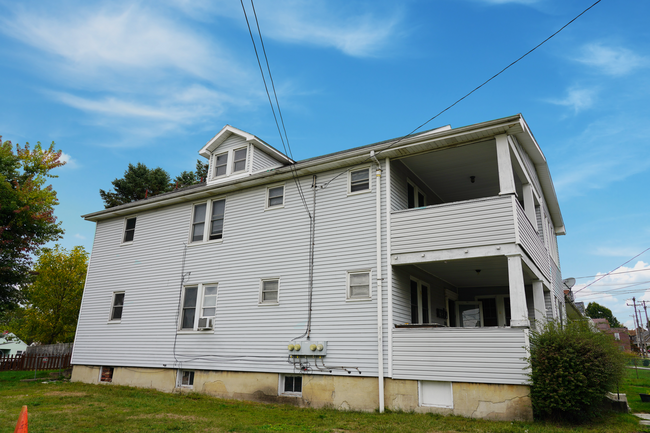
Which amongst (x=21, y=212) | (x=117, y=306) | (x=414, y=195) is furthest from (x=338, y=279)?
(x=21, y=212)

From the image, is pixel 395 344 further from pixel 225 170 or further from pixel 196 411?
pixel 225 170

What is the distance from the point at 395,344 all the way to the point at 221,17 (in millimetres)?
8973

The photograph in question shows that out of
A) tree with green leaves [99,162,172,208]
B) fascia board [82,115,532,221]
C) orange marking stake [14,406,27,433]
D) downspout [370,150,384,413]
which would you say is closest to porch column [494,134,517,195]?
fascia board [82,115,532,221]

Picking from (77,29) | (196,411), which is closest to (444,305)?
(196,411)

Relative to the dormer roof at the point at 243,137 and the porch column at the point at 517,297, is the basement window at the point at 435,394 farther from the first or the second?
the dormer roof at the point at 243,137

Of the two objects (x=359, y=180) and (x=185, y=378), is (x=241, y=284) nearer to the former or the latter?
(x=185, y=378)

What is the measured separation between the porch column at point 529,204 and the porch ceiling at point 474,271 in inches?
61.9

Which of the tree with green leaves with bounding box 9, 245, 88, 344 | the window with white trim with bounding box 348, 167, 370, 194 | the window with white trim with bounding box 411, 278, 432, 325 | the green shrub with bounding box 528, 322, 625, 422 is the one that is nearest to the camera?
the green shrub with bounding box 528, 322, 625, 422

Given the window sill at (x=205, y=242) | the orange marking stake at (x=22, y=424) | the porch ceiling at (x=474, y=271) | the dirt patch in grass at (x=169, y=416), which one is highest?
the window sill at (x=205, y=242)

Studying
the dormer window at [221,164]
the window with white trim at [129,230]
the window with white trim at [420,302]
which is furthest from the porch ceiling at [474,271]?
the window with white trim at [129,230]

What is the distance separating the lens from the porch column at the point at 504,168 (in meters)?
10.5

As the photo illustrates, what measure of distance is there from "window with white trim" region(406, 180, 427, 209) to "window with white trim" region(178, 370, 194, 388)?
29.6 feet

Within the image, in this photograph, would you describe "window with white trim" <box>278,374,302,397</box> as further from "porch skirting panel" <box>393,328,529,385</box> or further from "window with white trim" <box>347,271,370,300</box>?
"porch skirting panel" <box>393,328,529,385</box>

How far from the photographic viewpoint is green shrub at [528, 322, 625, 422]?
8453 mm
